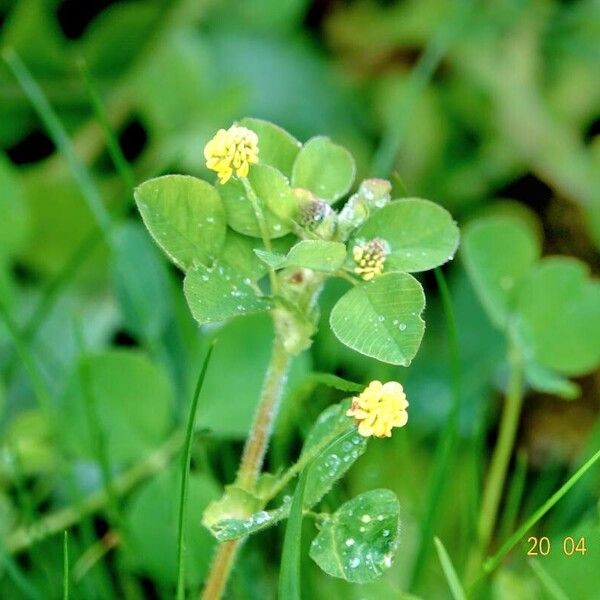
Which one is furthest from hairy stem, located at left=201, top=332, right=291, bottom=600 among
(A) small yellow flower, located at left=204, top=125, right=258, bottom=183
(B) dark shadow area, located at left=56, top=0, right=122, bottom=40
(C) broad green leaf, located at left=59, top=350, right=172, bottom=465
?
(B) dark shadow area, located at left=56, top=0, right=122, bottom=40

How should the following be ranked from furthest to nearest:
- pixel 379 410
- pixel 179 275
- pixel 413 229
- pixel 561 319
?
pixel 179 275, pixel 561 319, pixel 413 229, pixel 379 410

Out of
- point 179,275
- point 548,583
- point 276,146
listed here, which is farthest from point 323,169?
point 179,275

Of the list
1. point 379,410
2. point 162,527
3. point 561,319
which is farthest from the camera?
point 561,319

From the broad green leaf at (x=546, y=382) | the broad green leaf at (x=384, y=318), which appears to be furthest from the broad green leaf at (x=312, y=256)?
the broad green leaf at (x=546, y=382)

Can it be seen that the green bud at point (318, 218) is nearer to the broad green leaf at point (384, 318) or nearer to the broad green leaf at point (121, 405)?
the broad green leaf at point (384, 318)

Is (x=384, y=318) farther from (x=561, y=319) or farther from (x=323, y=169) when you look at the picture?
(x=561, y=319)

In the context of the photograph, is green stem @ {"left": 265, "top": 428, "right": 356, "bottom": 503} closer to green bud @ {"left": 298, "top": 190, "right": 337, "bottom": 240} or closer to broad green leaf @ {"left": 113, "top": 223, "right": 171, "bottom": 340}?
green bud @ {"left": 298, "top": 190, "right": 337, "bottom": 240}
